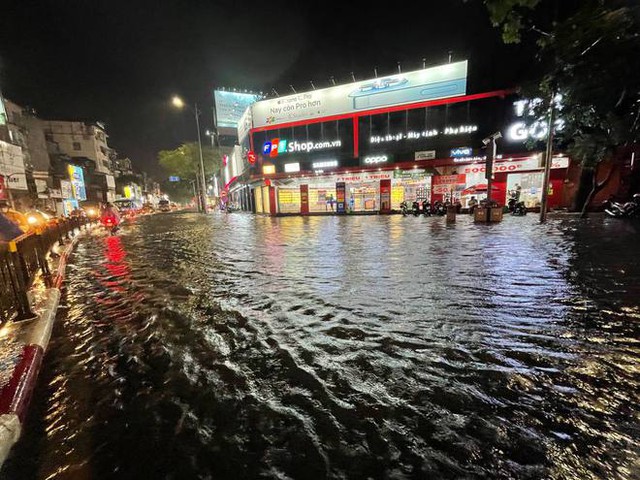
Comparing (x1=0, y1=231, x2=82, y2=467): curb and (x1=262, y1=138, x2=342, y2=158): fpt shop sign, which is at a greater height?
(x1=262, y1=138, x2=342, y2=158): fpt shop sign

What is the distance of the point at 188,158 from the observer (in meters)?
54.3

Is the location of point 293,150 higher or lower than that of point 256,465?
higher

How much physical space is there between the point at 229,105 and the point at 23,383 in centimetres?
5392

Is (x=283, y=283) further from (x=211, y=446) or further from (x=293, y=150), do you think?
(x=293, y=150)

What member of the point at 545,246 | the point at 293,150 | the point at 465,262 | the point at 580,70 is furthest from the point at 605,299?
the point at 293,150

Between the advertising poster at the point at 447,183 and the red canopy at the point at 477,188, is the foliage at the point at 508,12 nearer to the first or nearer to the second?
the red canopy at the point at 477,188

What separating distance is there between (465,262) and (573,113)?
47.4 feet

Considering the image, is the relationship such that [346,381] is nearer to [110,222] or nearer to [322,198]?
[110,222]

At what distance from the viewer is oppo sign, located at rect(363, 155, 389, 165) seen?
87.5 feet

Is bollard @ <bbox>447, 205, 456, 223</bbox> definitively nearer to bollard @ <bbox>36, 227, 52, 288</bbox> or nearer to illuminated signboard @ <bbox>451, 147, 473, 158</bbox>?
illuminated signboard @ <bbox>451, 147, 473, 158</bbox>

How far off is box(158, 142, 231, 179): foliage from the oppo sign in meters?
35.6

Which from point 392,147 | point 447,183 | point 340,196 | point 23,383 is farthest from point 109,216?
point 447,183

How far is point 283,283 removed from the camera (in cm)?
593

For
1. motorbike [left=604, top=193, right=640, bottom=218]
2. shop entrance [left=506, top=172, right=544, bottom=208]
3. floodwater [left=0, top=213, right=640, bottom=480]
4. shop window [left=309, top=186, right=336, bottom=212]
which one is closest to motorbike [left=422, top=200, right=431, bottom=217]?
shop entrance [left=506, top=172, right=544, bottom=208]
